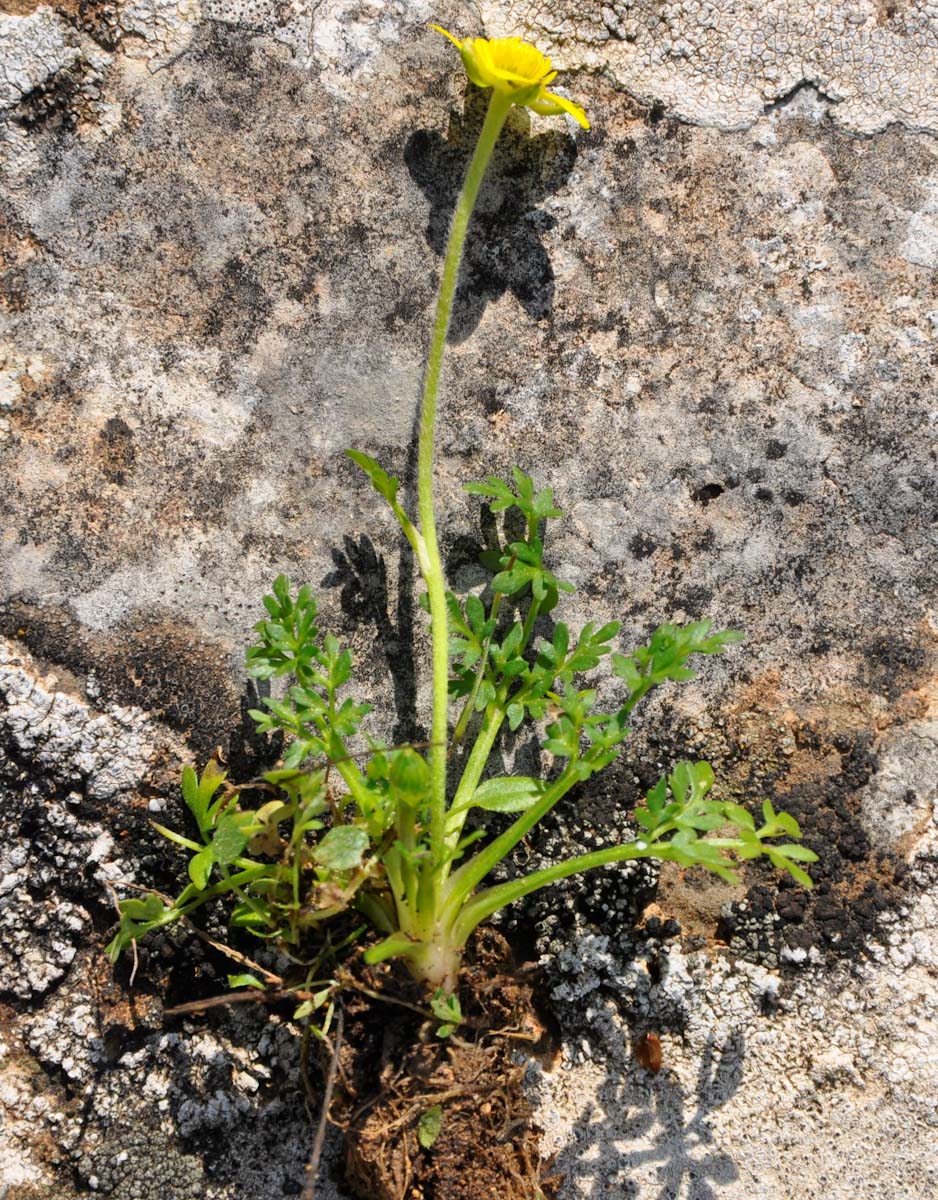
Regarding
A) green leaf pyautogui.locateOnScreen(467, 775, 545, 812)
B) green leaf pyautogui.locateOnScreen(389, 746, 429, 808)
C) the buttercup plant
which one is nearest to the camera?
green leaf pyautogui.locateOnScreen(389, 746, 429, 808)

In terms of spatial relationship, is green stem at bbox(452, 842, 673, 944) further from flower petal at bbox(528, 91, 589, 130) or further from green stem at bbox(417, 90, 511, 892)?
flower petal at bbox(528, 91, 589, 130)

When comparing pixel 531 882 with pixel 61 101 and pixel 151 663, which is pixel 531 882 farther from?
pixel 61 101

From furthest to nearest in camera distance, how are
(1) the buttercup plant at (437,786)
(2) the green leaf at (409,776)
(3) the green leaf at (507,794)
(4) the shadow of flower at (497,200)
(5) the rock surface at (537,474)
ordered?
(4) the shadow of flower at (497,200), (5) the rock surface at (537,474), (3) the green leaf at (507,794), (1) the buttercup plant at (437,786), (2) the green leaf at (409,776)

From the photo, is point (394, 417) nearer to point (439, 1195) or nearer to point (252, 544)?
point (252, 544)

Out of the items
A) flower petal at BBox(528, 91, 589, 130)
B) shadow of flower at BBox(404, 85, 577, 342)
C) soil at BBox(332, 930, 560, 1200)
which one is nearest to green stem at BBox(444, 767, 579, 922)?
soil at BBox(332, 930, 560, 1200)

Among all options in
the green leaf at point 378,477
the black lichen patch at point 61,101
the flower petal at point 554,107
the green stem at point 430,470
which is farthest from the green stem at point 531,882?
the black lichen patch at point 61,101

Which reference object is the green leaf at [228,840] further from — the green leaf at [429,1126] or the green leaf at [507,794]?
the green leaf at [429,1126]
